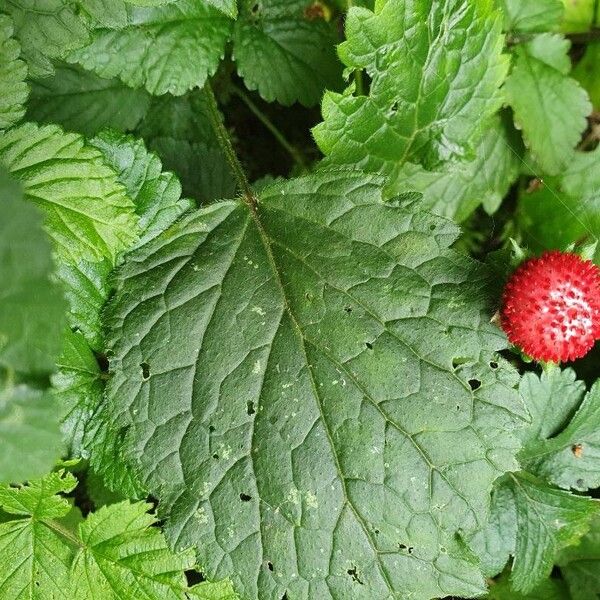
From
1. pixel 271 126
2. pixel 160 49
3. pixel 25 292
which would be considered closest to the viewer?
pixel 25 292

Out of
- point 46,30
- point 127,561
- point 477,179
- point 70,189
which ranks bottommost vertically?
point 127,561

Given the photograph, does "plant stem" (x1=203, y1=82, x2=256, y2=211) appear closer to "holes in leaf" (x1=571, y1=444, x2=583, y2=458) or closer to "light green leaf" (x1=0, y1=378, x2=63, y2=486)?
"light green leaf" (x1=0, y1=378, x2=63, y2=486)

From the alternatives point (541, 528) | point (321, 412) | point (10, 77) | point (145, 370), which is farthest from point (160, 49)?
point (541, 528)

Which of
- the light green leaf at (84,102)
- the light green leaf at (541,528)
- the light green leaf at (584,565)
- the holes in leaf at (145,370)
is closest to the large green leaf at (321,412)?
the holes in leaf at (145,370)

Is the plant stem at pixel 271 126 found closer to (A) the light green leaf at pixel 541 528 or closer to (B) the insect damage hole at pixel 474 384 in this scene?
(B) the insect damage hole at pixel 474 384

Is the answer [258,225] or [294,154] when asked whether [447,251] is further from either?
[294,154]

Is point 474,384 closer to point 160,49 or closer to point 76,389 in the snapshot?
point 76,389
